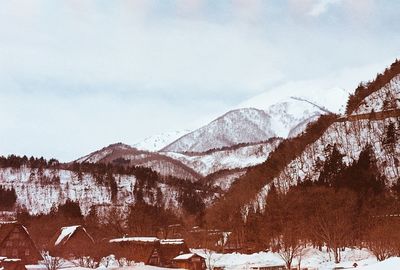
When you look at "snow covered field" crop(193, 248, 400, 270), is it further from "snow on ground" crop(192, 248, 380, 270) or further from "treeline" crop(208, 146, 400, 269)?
"treeline" crop(208, 146, 400, 269)

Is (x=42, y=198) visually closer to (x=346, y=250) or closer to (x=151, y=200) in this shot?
(x=151, y=200)

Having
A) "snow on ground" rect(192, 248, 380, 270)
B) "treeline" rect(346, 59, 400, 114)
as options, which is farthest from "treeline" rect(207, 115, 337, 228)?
"snow on ground" rect(192, 248, 380, 270)

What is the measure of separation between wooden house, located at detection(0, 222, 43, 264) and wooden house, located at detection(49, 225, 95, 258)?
2.53 m

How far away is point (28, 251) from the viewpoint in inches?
2589

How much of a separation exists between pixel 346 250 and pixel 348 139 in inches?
1479

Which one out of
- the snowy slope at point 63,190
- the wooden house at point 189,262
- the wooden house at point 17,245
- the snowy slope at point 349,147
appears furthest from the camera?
the snowy slope at point 63,190

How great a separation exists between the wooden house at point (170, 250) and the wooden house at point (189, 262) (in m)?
1.44

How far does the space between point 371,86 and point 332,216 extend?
61529 millimetres

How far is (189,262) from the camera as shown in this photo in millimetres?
63750

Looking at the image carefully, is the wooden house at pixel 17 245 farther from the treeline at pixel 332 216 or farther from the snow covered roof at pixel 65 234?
the treeline at pixel 332 216

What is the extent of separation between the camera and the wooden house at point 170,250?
6650 centimetres

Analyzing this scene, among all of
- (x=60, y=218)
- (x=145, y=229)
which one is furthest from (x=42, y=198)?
(x=145, y=229)

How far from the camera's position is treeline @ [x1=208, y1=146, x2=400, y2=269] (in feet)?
193

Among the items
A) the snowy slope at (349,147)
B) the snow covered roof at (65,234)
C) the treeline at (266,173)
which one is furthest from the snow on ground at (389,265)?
the treeline at (266,173)
